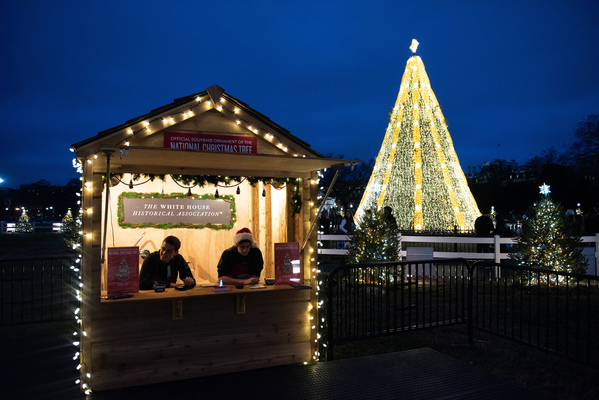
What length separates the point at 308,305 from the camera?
5.95m

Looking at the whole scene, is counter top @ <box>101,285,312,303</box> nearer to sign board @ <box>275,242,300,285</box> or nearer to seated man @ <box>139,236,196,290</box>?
sign board @ <box>275,242,300,285</box>

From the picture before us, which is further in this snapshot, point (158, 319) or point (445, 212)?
point (445, 212)

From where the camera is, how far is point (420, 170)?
1633cm

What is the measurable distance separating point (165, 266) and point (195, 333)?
4.32ft

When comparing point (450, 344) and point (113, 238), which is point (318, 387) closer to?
point (450, 344)

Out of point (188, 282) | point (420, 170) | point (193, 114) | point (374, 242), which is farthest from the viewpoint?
point (420, 170)

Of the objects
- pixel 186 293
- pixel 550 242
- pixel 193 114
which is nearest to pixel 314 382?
pixel 186 293

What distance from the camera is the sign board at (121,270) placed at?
16.4 feet

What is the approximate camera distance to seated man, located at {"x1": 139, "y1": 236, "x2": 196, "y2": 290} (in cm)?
611

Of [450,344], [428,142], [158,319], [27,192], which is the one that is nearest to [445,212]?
[428,142]

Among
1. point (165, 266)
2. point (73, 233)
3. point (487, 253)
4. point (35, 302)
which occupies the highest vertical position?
point (73, 233)

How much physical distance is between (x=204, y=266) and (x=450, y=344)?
13.8ft

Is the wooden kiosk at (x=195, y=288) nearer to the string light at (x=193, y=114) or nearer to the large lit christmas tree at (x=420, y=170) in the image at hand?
the string light at (x=193, y=114)

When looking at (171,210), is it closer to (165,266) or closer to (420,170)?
(165,266)
